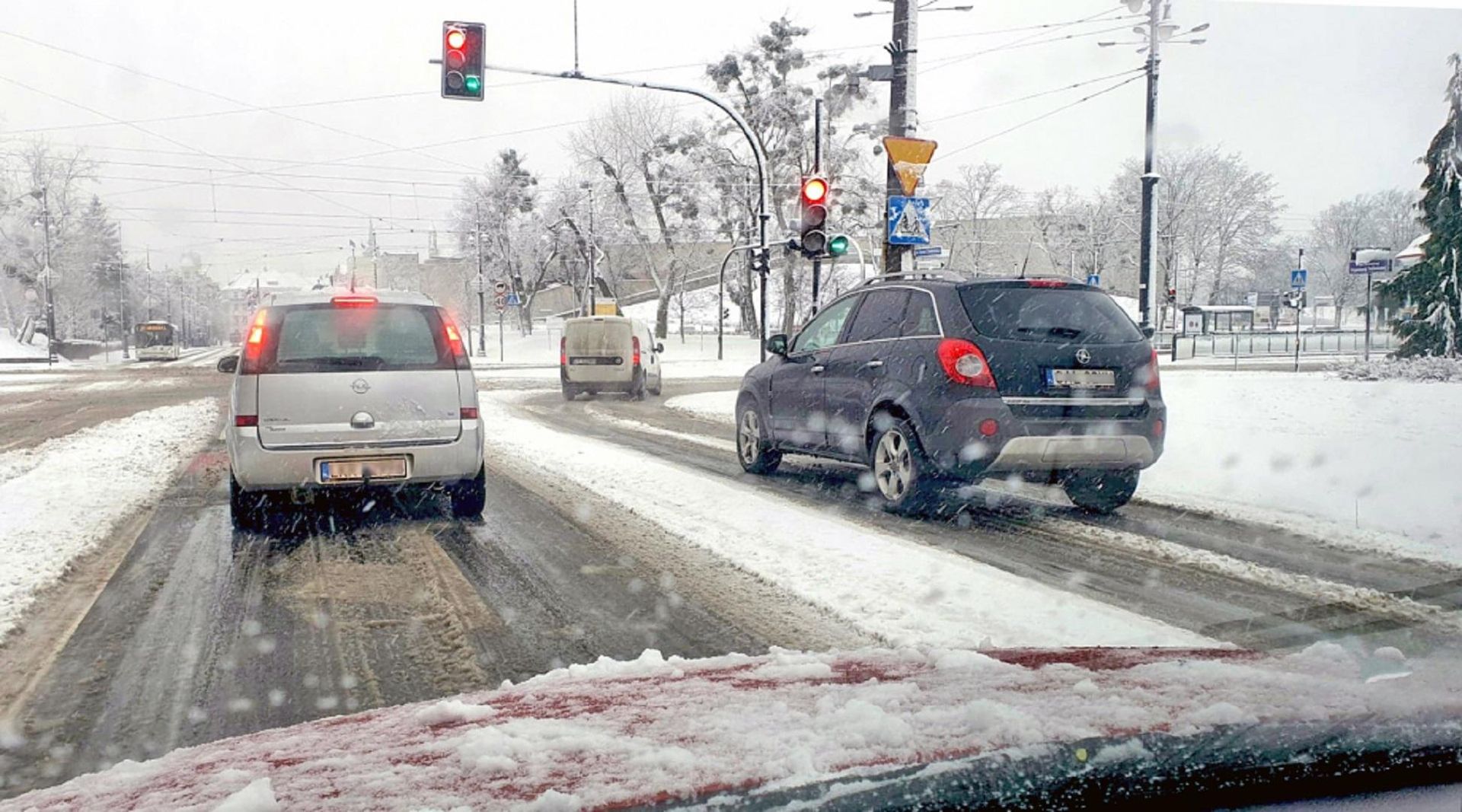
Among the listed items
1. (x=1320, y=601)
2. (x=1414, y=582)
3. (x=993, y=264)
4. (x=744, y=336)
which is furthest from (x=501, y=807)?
(x=993, y=264)

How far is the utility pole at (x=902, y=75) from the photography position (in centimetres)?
1230

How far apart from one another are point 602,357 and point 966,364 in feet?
53.2

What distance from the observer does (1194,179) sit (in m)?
57.3

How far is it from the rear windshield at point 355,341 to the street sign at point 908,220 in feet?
21.6

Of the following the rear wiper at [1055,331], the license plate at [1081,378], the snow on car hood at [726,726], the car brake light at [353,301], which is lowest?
the snow on car hood at [726,726]

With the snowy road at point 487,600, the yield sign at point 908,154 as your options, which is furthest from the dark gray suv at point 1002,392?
the yield sign at point 908,154

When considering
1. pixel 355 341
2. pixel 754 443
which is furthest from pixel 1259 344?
pixel 355 341

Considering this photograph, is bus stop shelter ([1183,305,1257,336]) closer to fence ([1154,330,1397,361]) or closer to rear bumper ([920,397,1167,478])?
fence ([1154,330,1397,361])

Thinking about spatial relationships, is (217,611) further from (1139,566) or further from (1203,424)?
(1203,424)

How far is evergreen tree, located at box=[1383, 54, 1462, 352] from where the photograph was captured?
21625 millimetres

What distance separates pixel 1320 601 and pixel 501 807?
4.37 m

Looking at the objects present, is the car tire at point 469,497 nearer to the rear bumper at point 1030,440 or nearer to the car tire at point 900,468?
the car tire at point 900,468

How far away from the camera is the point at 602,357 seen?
22453 millimetres

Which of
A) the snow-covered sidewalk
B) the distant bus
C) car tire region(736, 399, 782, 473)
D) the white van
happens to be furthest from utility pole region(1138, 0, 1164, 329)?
the distant bus
